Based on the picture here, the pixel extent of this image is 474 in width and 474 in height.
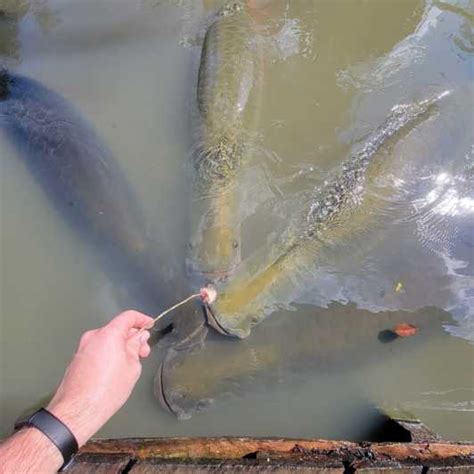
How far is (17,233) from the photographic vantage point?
4.79 meters

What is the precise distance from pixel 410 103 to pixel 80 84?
3.22m

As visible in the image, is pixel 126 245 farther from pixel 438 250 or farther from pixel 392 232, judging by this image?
pixel 438 250

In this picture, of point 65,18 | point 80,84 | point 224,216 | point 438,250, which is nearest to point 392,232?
point 438,250

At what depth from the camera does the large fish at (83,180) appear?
4.44m

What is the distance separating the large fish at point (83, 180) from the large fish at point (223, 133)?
0.40m

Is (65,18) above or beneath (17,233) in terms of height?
above

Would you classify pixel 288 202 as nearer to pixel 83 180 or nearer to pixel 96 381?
pixel 83 180

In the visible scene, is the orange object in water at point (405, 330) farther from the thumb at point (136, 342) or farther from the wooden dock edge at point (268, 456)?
the thumb at point (136, 342)

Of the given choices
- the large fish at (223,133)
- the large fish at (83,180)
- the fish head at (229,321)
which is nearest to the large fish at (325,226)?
the fish head at (229,321)

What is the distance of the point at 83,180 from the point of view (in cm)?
503

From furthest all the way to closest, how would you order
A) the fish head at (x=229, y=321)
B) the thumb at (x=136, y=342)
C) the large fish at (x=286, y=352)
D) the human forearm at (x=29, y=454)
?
the fish head at (x=229, y=321)
the large fish at (x=286, y=352)
the thumb at (x=136, y=342)
the human forearm at (x=29, y=454)

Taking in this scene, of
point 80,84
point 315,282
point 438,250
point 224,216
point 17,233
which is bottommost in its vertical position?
point 438,250

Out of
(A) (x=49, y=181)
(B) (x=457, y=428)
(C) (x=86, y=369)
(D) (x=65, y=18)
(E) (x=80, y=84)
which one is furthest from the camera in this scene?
(D) (x=65, y=18)

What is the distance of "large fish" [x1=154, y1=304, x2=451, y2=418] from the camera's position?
3.73 m
